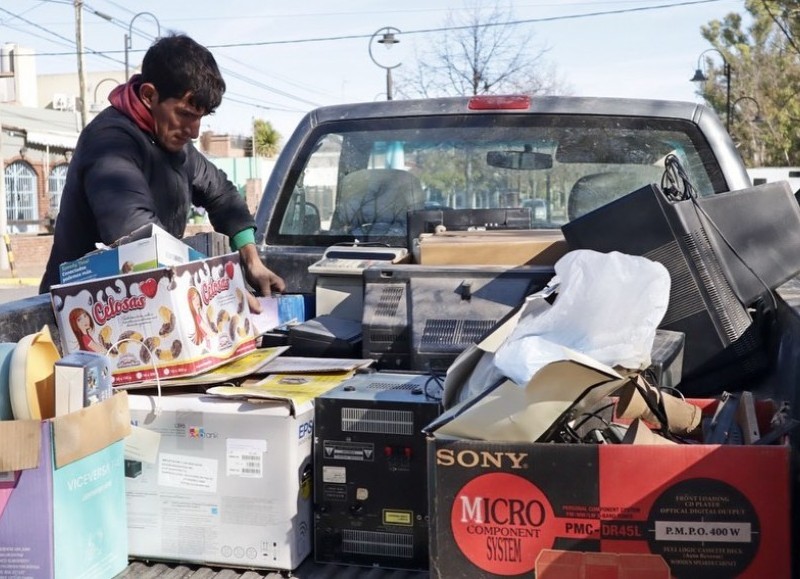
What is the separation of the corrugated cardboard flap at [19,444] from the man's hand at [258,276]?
128cm

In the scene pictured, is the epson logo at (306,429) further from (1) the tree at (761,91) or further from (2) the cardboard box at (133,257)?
(1) the tree at (761,91)

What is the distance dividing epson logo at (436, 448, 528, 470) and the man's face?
1.77 metres

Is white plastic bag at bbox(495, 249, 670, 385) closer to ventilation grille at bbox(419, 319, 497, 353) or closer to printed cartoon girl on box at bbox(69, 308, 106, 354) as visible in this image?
ventilation grille at bbox(419, 319, 497, 353)

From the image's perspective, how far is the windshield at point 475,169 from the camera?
11.0 feet

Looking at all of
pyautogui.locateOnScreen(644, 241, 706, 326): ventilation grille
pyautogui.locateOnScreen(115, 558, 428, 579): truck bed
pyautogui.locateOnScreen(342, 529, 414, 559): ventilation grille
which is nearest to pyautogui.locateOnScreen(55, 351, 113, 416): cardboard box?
pyautogui.locateOnScreen(115, 558, 428, 579): truck bed

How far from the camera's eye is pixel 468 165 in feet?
11.6

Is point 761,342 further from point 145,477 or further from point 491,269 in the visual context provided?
point 145,477

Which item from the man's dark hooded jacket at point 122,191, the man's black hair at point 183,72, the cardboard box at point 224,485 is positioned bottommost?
the cardboard box at point 224,485

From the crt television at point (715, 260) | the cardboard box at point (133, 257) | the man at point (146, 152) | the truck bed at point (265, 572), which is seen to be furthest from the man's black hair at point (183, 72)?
the truck bed at point (265, 572)

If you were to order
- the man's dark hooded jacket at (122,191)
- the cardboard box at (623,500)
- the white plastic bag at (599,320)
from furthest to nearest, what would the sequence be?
the man's dark hooded jacket at (122,191) → the white plastic bag at (599,320) → the cardboard box at (623,500)

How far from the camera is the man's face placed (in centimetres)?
312

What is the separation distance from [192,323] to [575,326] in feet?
3.42

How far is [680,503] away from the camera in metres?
1.76

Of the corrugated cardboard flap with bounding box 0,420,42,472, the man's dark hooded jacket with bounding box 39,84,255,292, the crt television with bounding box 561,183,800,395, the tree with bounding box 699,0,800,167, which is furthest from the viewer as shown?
the tree with bounding box 699,0,800,167
